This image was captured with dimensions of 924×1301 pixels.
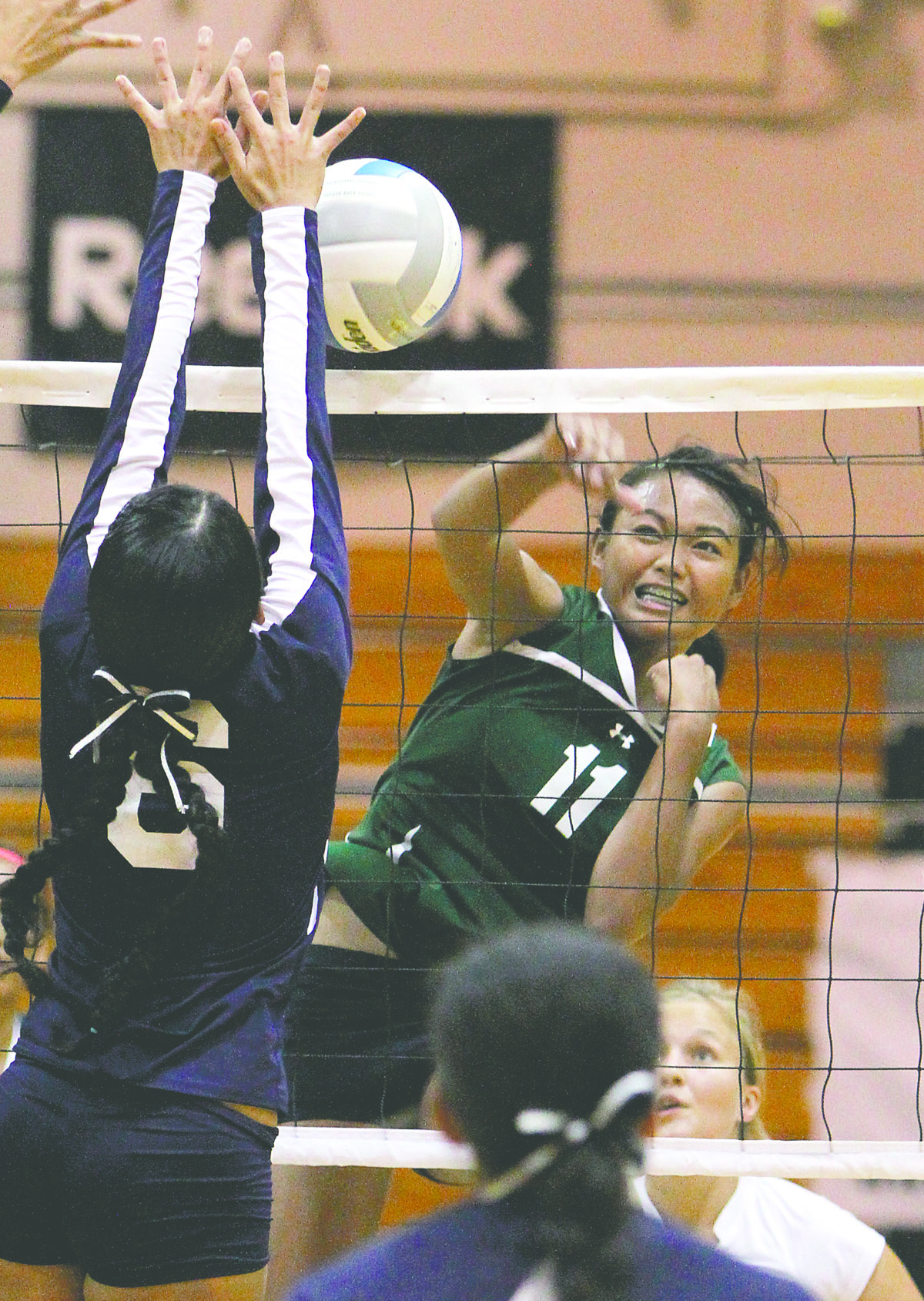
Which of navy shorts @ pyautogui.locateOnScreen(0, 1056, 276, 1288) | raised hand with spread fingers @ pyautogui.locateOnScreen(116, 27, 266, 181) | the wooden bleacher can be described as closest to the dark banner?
the wooden bleacher

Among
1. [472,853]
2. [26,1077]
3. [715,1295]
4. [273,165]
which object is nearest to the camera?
[715,1295]

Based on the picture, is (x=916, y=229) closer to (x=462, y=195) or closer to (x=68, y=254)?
(x=462, y=195)

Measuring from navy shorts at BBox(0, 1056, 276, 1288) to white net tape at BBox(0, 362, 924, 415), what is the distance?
1.18m

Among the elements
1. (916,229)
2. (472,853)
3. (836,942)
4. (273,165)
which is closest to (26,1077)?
(472,853)

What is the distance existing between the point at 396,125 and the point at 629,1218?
4425 millimetres

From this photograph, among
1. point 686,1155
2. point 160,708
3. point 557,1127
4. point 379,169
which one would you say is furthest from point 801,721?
point 557,1127

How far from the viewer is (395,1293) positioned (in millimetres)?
1000

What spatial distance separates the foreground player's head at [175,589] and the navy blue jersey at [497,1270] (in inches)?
27.2

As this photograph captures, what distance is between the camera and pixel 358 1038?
2.48 m

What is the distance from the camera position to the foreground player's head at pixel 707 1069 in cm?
270

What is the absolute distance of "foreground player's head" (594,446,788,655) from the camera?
2.53 m

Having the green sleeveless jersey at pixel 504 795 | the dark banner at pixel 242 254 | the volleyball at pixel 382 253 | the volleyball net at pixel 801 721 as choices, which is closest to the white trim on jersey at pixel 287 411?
the volleyball at pixel 382 253

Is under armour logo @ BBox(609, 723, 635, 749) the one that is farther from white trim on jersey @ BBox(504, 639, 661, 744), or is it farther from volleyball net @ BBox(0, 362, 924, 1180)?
volleyball net @ BBox(0, 362, 924, 1180)

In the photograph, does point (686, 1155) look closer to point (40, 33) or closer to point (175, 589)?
point (175, 589)
